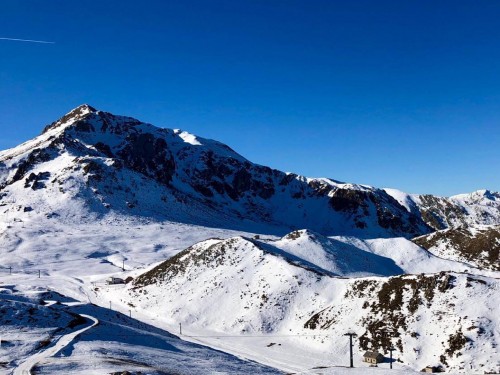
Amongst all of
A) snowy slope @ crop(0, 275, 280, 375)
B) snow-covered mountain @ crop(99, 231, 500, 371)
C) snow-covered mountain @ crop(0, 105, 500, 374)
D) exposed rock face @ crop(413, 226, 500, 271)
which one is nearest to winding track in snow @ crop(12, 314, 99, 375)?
snowy slope @ crop(0, 275, 280, 375)

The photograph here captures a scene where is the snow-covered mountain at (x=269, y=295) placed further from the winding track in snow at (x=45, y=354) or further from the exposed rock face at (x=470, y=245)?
the winding track in snow at (x=45, y=354)

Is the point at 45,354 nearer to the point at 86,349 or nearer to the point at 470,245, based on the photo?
the point at 86,349

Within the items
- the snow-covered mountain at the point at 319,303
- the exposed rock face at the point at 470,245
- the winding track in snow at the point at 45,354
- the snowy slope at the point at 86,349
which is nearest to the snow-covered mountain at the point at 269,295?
the snow-covered mountain at the point at 319,303

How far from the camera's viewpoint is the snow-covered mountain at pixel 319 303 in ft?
195

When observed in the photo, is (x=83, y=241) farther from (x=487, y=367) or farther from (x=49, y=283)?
(x=487, y=367)

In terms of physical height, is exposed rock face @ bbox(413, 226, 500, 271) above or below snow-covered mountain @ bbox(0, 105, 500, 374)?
above

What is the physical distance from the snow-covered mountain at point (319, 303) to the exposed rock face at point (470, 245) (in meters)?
46.5

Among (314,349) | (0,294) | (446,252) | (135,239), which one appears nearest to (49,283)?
(0,294)

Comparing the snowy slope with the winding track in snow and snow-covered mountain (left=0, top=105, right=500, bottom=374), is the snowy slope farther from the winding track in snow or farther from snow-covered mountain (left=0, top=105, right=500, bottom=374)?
snow-covered mountain (left=0, top=105, right=500, bottom=374)

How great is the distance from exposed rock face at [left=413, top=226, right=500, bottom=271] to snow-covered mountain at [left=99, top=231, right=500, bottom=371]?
46499 millimetres

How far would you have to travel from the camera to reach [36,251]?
142m

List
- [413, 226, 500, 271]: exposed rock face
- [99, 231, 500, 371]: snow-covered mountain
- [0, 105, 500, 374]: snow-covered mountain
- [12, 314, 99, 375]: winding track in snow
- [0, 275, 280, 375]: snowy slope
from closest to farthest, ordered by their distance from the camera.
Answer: [12, 314, 99, 375]: winding track in snow < [0, 275, 280, 375]: snowy slope < [0, 105, 500, 374]: snow-covered mountain < [99, 231, 500, 371]: snow-covered mountain < [413, 226, 500, 271]: exposed rock face

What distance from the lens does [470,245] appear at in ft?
492

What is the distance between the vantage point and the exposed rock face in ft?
454
